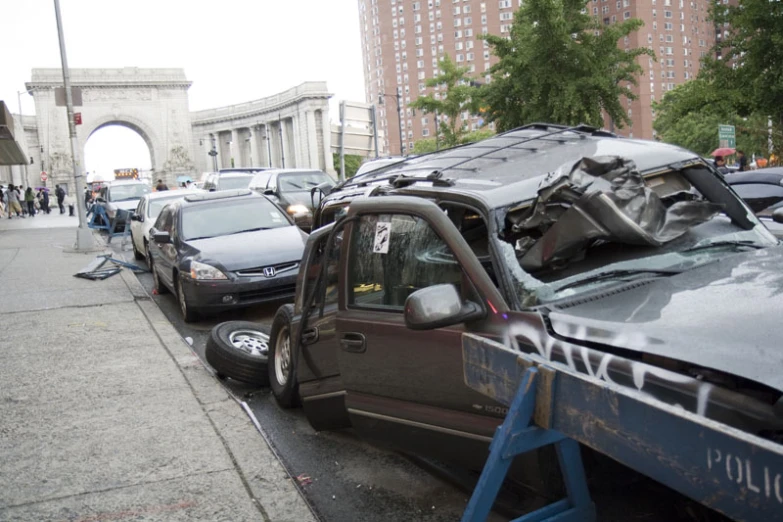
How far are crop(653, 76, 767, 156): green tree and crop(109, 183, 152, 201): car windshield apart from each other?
18127 millimetres

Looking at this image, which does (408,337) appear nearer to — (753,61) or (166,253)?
(166,253)

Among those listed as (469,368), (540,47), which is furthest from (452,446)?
(540,47)

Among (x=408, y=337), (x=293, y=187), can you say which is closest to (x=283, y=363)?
(x=408, y=337)

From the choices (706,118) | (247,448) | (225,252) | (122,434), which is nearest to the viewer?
(247,448)

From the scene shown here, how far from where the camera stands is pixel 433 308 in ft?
10.1

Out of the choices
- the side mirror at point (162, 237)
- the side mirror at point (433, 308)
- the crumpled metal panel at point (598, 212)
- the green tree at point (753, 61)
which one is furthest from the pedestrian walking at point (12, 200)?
the side mirror at point (433, 308)

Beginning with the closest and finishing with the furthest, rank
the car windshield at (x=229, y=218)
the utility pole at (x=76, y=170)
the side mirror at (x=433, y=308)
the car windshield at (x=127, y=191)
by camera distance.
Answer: the side mirror at (x=433, y=308) < the car windshield at (x=229, y=218) < the utility pole at (x=76, y=170) < the car windshield at (x=127, y=191)

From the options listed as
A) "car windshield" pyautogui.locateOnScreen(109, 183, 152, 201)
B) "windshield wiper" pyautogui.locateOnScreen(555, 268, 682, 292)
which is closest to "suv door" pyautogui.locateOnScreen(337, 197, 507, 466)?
"windshield wiper" pyautogui.locateOnScreen(555, 268, 682, 292)

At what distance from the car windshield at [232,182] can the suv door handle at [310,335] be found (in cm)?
2291

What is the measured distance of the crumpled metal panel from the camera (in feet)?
11.4

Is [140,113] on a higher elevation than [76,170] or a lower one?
higher

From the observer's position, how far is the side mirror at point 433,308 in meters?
3.08

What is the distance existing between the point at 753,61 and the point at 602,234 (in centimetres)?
2092

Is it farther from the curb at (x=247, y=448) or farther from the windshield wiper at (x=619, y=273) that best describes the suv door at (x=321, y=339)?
the windshield wiper at (x=619, y=273)
